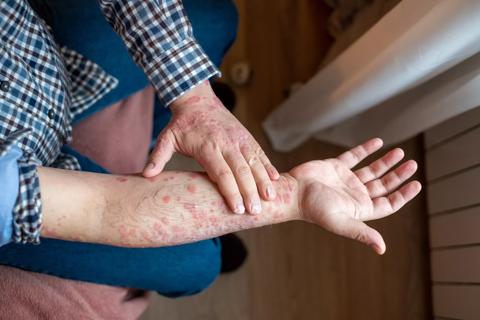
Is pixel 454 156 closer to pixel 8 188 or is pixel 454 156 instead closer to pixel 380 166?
pixel 380 166

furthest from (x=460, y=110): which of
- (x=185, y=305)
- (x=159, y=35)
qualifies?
(x=185, y=305)

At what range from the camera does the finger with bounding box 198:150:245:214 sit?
69 cm

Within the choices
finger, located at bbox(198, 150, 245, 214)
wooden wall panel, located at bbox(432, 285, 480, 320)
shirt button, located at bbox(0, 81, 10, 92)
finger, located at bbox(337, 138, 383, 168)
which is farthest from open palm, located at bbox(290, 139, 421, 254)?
wooden wall panel, located at bbox(432, 285, 480, 320)

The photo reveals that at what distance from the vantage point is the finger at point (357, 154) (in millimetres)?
770

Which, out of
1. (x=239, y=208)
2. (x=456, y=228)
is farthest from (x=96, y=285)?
(x=456, y=228)

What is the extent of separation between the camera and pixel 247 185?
0.69 m

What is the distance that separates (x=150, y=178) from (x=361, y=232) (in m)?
0.33

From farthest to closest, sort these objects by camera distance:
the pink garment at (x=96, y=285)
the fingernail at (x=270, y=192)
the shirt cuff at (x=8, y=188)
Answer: the pink garment at (x=96, y=285) → the fingernail at (x=270, y=192) → the shirt cuff at (x=8, y=188)

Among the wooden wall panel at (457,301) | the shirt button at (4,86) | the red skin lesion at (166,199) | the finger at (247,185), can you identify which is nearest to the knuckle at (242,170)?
the finger at (247,185)

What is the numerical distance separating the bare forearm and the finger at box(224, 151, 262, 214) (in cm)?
3

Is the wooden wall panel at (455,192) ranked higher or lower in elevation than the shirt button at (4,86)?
lower

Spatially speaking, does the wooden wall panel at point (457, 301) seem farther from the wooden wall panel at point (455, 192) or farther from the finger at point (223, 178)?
the finger at point (223, 178)

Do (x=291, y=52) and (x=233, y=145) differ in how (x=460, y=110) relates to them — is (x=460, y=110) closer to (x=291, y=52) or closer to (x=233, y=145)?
(x=233, y=145)

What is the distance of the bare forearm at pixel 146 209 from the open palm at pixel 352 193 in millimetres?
32
